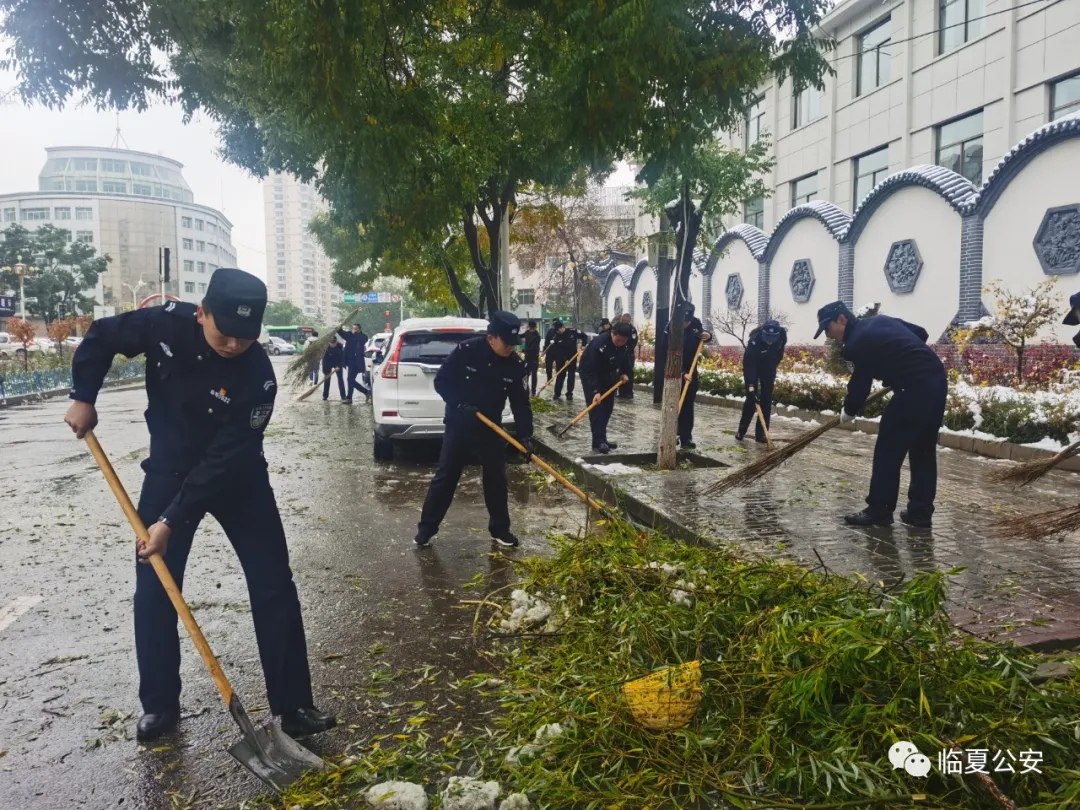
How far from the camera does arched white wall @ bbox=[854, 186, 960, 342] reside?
13859 mm

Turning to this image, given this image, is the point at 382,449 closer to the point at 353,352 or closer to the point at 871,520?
the point at 871,520

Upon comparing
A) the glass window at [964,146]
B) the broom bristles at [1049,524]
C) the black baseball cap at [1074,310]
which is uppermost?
the glass window at [964,146]

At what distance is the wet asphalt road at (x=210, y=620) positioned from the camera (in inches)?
114

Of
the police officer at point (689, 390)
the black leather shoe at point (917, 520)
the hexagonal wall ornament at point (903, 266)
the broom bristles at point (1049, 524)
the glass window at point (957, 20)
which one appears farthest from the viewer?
the glass window at point (957, 20)

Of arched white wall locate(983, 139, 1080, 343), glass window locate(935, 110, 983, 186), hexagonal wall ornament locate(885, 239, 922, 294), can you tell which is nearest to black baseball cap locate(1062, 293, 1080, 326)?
arched white wall locate(983, 139, 1080, 343)

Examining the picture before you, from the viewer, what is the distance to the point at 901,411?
5.92m

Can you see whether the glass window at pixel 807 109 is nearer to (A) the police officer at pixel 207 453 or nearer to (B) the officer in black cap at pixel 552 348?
(B) the officer in black cap at pixel 552 348

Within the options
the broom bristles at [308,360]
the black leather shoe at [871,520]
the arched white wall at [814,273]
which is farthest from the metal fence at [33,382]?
the black leather shoe at [871,520]

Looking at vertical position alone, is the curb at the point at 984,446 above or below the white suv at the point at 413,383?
below

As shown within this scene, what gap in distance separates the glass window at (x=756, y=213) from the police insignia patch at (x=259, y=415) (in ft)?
82.9

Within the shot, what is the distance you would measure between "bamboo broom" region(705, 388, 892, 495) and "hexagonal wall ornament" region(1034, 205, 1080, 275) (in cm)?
707

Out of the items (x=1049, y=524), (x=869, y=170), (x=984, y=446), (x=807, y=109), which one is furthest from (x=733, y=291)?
(x=1049, y=524)

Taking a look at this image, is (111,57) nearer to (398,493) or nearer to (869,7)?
(398,493)

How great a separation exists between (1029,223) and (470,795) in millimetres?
12789
